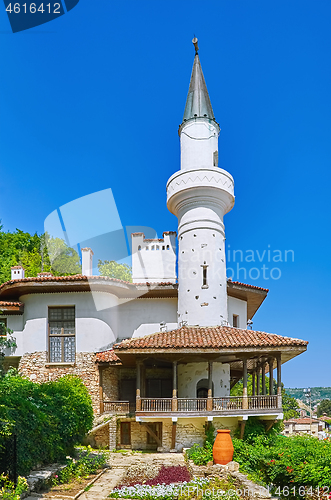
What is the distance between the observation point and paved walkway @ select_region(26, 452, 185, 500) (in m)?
10.5

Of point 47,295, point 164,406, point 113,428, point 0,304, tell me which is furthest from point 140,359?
point 0,304

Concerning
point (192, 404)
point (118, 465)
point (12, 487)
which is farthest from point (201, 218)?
point (12, 487)

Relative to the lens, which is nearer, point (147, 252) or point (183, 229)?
point (183, 229)

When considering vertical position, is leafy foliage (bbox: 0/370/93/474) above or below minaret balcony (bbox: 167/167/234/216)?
below

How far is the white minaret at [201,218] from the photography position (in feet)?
61.1

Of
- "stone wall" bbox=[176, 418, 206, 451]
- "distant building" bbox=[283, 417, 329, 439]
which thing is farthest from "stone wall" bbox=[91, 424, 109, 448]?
"distant building" bbox=[283, 417, 329, 439]

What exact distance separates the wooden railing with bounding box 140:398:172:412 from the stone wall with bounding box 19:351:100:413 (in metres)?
3.34

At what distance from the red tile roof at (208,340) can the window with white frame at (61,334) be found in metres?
4.13

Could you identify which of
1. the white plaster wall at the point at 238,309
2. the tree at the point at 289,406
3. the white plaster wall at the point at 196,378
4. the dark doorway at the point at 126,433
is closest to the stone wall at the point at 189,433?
the white plaster wall at the point at 196,378

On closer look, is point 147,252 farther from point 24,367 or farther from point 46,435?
point 46,435

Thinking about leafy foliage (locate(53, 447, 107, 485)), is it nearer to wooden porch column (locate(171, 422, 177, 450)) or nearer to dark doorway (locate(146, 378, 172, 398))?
wooden porch column (locate(171, 422, 177, 450))

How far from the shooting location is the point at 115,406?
715 inches

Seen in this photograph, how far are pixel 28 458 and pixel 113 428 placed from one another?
7.68 m

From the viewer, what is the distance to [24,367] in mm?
18984
